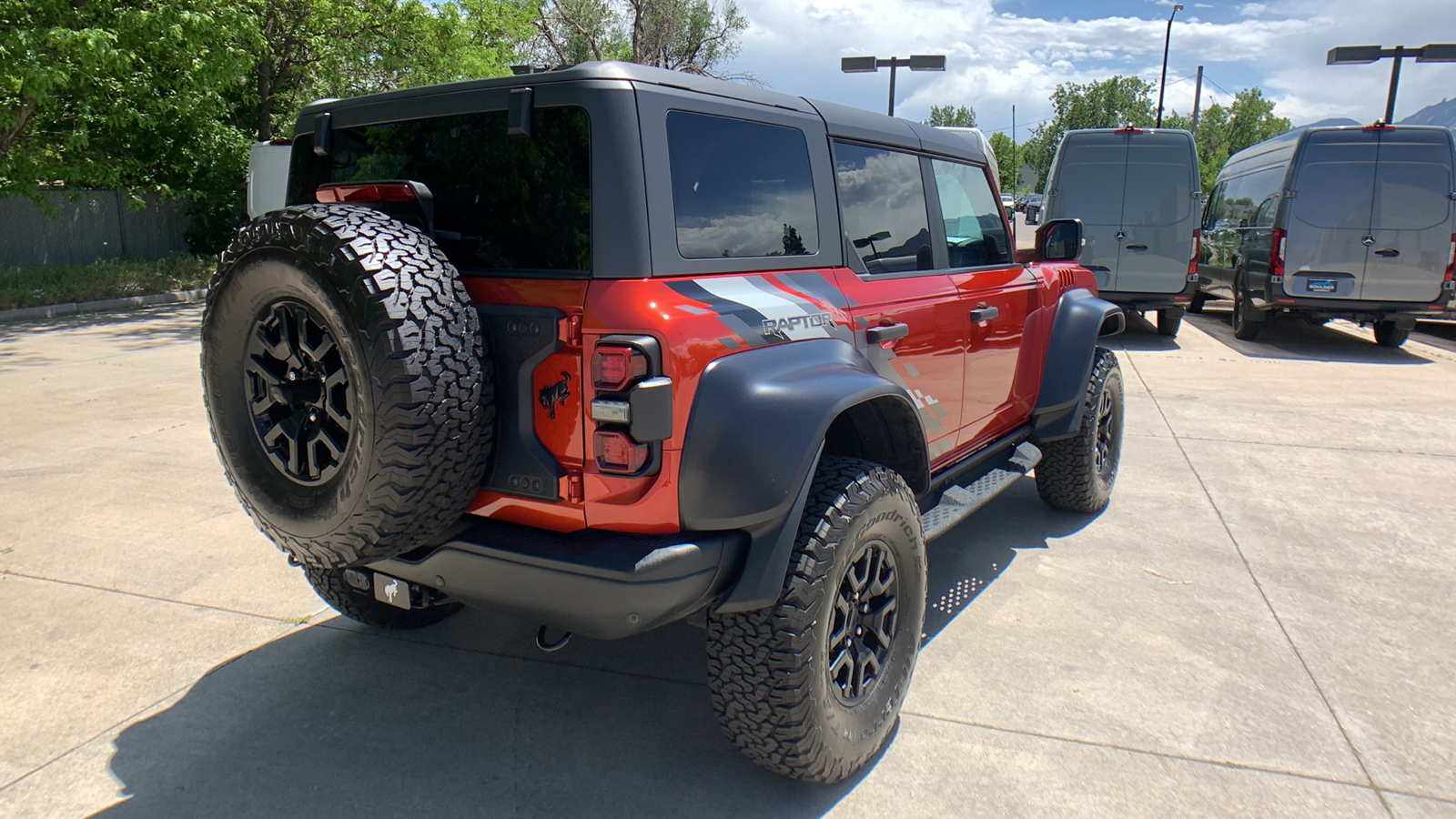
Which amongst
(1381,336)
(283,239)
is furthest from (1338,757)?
(1381,336)

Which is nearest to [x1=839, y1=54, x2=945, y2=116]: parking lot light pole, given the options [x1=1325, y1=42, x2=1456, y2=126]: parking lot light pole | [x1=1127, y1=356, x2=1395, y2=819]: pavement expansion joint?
[x1=1325, y1=42, x2=1456, y2=126]: parking lot light pole

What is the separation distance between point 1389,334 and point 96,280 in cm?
1777

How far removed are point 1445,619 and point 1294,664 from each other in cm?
95

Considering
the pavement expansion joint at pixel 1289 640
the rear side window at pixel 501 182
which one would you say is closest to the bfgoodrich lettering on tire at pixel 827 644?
the rear side window at pixel 501 182

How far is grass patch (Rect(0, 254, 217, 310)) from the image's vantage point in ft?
44.7

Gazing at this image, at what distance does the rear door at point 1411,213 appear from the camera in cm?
1058

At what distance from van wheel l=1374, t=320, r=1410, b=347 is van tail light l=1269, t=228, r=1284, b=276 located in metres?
1.54

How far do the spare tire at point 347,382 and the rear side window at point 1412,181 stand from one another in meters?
11.5

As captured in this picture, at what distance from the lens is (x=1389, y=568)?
448 centimetres

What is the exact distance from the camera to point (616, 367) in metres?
2.26

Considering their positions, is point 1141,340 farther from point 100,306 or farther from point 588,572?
point 100,306

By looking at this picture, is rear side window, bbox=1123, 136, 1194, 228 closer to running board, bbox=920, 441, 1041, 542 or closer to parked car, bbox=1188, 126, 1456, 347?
parked car, bbox=1188, 126, 1456, 347

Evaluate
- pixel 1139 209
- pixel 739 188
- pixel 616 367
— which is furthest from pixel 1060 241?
pixel 1139 209

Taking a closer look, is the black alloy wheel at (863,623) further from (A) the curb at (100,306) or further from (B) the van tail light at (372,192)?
(A) the curb at (100,306)
